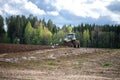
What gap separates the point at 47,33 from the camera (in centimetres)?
15300

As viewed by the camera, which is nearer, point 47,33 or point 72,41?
point 72,41

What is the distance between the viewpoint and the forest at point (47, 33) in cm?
14175

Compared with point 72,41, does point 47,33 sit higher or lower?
lower

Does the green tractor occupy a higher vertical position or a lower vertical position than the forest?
higher

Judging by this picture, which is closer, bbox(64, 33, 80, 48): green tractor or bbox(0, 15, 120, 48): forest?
bbox(64, 33, 80, 48): green tractor

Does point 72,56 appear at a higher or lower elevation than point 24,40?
higher

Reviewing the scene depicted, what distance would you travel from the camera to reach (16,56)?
3650 centimetres

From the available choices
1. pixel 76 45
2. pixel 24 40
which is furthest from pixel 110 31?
pixel 76 45

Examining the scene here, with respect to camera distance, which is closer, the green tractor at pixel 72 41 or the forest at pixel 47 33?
the green tractor at pixel 72 41

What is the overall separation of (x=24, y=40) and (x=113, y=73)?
117 meters

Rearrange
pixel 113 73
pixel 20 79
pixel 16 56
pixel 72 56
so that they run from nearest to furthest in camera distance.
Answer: pixel 20 79 < pixel 113 73 < pixel 16 56 < pixel 72 56

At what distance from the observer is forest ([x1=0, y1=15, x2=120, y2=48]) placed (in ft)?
465

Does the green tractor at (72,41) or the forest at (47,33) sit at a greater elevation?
the green tractor at (72,41)

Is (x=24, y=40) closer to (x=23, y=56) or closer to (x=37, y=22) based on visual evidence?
(x=37, y=22)
